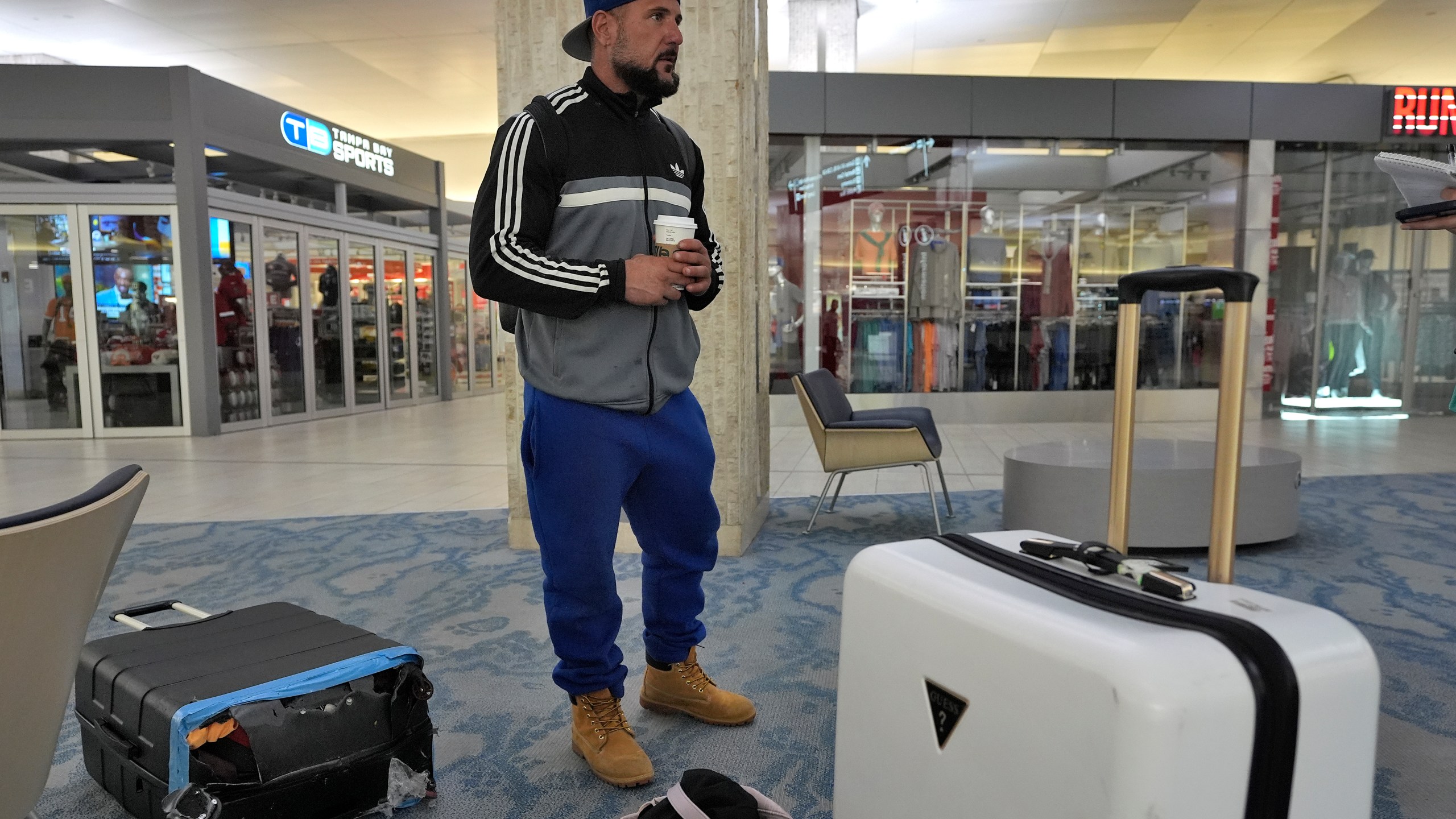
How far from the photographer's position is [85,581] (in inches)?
44.2

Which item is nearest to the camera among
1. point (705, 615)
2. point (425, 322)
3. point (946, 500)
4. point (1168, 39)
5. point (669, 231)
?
point (669, 231)

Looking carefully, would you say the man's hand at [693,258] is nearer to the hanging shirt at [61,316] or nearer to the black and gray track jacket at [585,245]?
the black and gray track jacket at [585,245]

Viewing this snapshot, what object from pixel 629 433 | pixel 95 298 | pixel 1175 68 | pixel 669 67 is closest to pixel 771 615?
pixel 629 433

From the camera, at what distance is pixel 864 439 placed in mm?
4078

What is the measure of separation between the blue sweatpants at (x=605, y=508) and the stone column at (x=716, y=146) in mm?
1528

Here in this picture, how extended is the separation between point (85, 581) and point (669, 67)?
133 cm

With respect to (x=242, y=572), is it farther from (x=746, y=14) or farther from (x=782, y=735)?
(x=746, y=14)

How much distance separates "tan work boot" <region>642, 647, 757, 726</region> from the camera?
83.9 inches

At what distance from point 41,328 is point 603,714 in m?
8.87

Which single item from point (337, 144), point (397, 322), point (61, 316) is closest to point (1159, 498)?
point (61, 316)

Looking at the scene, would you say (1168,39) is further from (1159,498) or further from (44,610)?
(44,610)

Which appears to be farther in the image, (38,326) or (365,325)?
(365,325)

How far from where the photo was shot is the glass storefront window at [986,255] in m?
9.27

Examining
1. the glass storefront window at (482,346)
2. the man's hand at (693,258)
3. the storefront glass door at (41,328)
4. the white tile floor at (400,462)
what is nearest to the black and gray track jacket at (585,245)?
the man's hand at (693,258)
